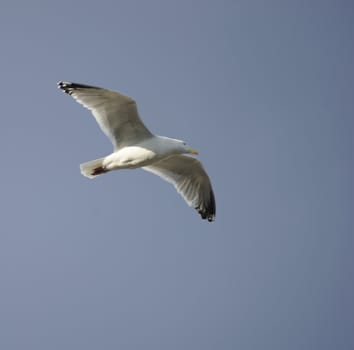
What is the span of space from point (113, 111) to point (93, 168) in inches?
37.6

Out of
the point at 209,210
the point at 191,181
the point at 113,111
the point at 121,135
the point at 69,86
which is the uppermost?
the point at 69,86

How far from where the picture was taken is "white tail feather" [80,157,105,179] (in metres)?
10.1

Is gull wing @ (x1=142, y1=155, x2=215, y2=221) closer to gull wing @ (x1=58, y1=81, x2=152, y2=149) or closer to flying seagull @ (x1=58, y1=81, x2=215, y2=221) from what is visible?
flying seagull @ (x1=58, y1=81, x2=215, y2=221)

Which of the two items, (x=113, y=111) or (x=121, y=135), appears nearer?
(x=113, y=111)

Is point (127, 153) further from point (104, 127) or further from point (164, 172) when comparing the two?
point (164, 172)

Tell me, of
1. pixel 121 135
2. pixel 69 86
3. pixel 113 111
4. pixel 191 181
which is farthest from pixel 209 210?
pixel 69 86

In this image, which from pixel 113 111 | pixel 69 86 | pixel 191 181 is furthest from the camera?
pixel 191 181

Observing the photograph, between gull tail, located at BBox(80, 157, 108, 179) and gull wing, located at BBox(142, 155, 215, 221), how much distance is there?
4.61 feet

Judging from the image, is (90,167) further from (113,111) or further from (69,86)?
(69,86)

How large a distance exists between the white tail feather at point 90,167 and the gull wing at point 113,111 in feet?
1.15

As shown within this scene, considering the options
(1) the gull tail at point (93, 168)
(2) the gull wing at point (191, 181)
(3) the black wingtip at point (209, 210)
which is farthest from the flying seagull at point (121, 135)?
(3) the black wingtip at point (209, 210)

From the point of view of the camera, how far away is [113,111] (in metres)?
9.87

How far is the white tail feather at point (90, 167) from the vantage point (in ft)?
33.1

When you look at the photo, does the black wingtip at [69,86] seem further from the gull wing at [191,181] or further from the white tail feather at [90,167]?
the gull wing at [191,181]
